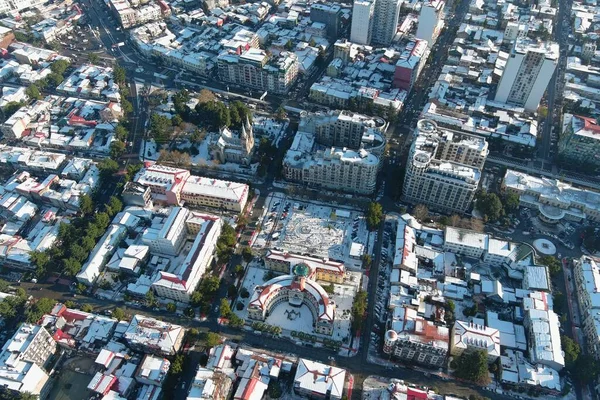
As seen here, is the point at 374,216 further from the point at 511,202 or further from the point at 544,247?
the point at 544,247

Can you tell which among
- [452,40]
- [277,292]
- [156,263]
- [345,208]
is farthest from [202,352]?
[452,40]

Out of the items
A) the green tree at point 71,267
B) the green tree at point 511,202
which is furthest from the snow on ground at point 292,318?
the green tree at point 511,202

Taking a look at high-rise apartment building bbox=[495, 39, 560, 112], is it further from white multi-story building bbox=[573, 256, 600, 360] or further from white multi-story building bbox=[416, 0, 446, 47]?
white multi-story building bbox=[573, 256, 600, 360]

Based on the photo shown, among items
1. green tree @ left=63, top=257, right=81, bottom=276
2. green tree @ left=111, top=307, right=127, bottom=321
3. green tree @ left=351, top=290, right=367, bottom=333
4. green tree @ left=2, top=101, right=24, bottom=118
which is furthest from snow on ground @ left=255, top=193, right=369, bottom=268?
green tree @ left=2, top=101, right=24, bottom=118

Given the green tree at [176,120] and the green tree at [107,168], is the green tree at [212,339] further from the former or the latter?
the green tree at [176,120]

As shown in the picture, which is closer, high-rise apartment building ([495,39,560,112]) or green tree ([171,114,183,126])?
high-rise apartment building ([495,39,560,112])

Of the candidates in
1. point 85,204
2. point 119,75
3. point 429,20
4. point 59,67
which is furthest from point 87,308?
point 429,20
